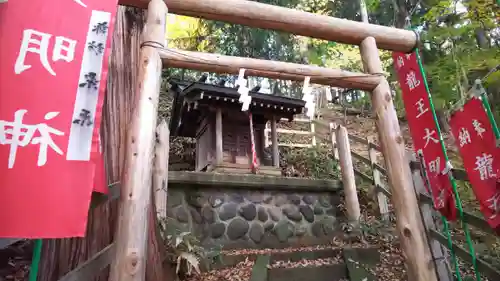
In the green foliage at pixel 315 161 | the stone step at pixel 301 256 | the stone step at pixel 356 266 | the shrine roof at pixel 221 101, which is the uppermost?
the shrine roof at pixel 221 101

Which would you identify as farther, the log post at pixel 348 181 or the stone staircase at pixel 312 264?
the log post at pixel 348 181

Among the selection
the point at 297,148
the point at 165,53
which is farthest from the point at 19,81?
the point at 297,148

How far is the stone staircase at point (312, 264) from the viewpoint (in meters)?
4.69

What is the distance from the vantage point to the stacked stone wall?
6.21m

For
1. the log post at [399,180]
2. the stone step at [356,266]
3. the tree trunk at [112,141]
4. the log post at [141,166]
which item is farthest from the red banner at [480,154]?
the tree trunk at [112,141]

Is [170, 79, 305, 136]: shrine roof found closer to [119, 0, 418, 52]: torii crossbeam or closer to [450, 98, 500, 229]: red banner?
[119, 0, 418, 52]: torii crossbeam

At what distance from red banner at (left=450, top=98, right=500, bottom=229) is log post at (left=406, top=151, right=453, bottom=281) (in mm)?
743

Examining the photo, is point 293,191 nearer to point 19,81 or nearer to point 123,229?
point 123,229

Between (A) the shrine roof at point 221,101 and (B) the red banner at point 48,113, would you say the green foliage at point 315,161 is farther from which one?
(B) the red banner at point 48,113

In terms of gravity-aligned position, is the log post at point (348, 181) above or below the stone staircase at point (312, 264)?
above

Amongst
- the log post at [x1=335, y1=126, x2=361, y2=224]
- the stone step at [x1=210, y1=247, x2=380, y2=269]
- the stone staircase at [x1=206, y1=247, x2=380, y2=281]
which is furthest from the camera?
the log post at [x1=335, y1=126, x2=361, y2=224]

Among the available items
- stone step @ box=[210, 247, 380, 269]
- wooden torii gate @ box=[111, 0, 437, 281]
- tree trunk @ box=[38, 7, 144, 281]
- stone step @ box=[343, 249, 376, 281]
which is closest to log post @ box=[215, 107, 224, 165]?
stone step @ box=[210, 247, 380, 269]

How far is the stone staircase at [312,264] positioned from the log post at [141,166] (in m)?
2.40

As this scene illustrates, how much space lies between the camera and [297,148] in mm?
11203
